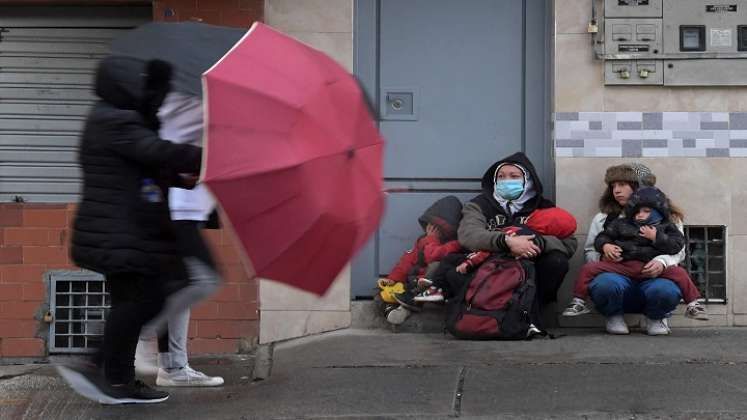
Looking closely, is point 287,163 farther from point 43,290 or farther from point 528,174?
point 43,290

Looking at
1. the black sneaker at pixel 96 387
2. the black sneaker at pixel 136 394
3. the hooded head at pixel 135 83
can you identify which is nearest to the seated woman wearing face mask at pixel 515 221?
the black sneaker at pixel 136 394

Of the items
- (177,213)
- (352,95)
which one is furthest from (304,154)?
(177,213)

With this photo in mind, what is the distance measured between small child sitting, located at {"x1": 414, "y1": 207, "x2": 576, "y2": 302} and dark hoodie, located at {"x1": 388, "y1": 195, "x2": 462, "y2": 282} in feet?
0.51

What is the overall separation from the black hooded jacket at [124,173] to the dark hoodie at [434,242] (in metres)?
2.57

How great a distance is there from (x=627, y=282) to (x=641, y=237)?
11.3 inches

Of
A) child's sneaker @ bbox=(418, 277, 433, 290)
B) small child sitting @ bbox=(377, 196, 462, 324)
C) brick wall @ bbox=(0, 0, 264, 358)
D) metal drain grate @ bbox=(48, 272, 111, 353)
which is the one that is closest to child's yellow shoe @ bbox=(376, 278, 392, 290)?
small child sitting @ bbox=(377, 196, 462, 324)

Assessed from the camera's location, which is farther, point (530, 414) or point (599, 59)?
point (599, 59)

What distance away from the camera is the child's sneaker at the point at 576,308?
6480mm

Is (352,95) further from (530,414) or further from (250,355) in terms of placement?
(250,355)

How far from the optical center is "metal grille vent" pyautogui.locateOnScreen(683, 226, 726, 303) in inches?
270

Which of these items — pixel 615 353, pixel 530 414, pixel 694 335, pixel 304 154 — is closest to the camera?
pixel 304 154

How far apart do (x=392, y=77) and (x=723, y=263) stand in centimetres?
A: 251

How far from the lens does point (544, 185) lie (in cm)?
699

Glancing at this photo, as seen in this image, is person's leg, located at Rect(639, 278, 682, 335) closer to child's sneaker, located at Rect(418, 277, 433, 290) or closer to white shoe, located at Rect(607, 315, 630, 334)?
white shoe, located at Rect(607, 315, 630, 334)
